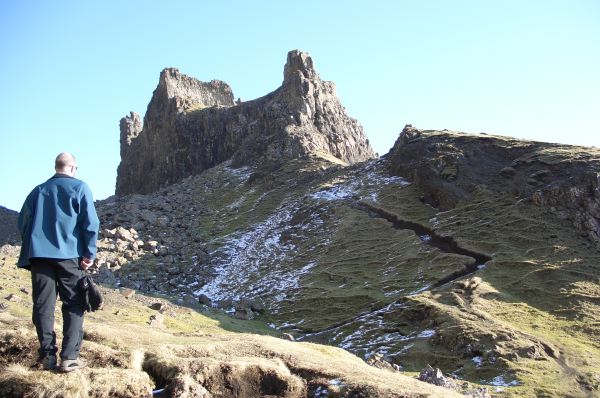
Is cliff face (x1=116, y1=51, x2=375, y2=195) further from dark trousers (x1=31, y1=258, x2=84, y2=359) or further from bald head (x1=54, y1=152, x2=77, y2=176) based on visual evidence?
dark trousers (x1=31, y1=258, x2=84, y2=359)

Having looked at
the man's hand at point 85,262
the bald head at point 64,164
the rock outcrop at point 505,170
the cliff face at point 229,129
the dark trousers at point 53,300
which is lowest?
the dark trousers at point 53,300

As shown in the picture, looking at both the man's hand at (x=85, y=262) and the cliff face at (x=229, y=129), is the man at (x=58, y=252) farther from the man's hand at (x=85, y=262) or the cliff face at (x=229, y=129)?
the cliff face at (x=229, y=129)

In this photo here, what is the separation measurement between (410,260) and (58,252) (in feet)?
157

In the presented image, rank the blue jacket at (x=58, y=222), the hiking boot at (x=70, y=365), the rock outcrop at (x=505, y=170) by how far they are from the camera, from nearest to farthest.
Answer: the blue jacket at (x=58, y=222) → the hiking boot at (x=70, y=365) → the rock outcrop at (x=505, y=170)

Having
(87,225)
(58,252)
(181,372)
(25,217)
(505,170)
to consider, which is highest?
(505,170)

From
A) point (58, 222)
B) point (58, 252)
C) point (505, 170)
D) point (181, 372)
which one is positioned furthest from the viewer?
point (505, 170)

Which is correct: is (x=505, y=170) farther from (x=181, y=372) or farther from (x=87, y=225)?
(x=87, y=225)

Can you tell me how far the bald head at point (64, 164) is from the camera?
36.7 ft

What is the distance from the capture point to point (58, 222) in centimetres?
1072

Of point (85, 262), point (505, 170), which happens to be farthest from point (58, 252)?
point (505, 170)

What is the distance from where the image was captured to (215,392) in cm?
1184

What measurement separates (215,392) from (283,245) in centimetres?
5787

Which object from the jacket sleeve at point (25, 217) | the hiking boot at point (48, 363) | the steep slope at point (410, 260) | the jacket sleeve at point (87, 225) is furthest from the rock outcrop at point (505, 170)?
the jacket sleeve at point (25, 217)

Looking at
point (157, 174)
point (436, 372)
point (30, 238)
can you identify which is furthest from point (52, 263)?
point (157, 174)
